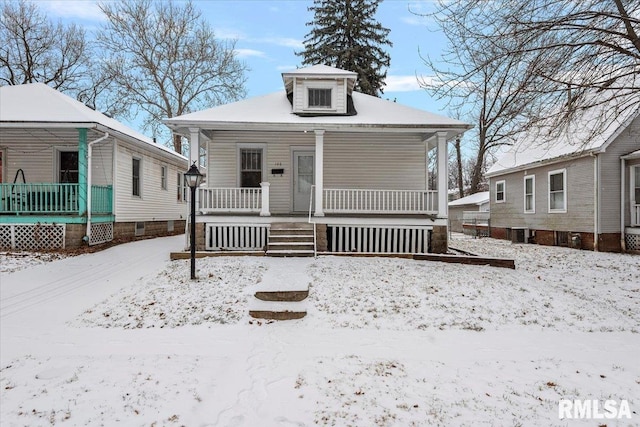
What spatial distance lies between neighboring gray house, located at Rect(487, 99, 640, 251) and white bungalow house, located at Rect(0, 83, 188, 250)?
42.6 ft

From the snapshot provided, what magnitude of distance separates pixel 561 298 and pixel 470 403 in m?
4.42

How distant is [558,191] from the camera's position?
596 inches

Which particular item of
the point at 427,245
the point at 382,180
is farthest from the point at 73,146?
the point at 427,245

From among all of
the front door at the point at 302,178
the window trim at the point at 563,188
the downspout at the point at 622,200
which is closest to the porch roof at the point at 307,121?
the front door at the point at 302,178

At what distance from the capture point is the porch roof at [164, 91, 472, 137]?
10602 mm

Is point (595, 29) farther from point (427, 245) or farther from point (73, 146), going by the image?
point (73, 146)

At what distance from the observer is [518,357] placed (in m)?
4.48

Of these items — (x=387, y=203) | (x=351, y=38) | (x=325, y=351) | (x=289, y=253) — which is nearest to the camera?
(x=325, y=351)

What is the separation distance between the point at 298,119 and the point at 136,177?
7.87 metres

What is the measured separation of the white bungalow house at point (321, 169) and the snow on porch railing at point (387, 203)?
0.03 meters

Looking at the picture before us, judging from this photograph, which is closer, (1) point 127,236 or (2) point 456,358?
(2) point 456,358

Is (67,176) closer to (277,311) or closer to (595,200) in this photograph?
(277,311)

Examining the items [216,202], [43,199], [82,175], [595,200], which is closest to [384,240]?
[216,202]

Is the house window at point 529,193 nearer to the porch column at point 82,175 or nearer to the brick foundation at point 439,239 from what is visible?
the brick foundation at point 439,239
